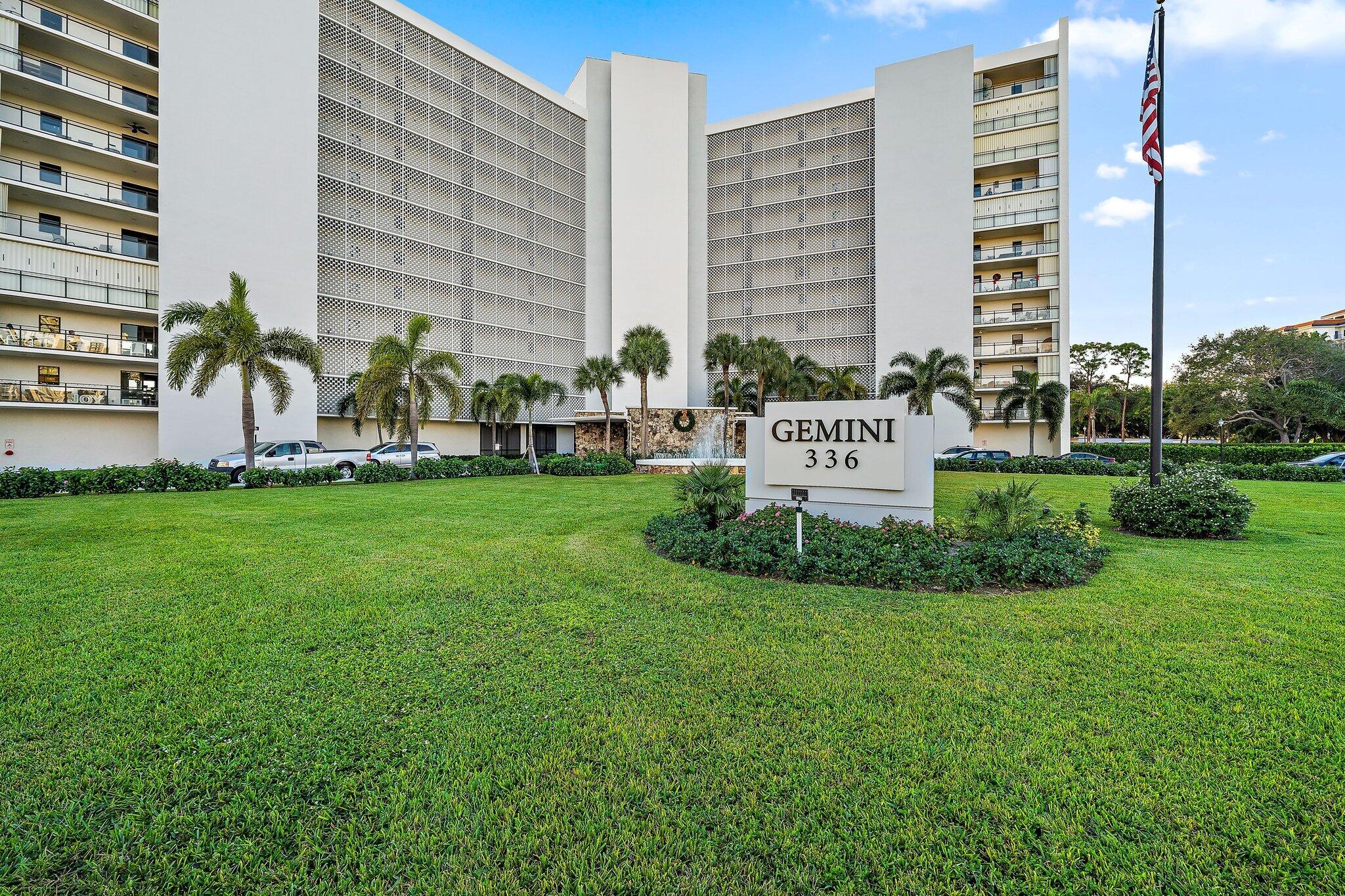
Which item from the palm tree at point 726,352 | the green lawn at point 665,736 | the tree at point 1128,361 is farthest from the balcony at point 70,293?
the tree at point 1128,361

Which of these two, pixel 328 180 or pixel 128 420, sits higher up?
pixel 328 180

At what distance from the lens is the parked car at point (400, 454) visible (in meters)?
24.0

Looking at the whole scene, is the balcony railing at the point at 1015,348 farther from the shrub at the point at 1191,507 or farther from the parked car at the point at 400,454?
the parked car at the point at 400,454

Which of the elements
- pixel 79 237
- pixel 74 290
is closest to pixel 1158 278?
pixel 74 290

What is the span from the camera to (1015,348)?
124ft

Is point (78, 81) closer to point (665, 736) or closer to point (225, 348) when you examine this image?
point (225, 348)

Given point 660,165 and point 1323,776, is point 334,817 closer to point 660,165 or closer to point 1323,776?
point 1323,776

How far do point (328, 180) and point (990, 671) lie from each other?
37269 millimetres

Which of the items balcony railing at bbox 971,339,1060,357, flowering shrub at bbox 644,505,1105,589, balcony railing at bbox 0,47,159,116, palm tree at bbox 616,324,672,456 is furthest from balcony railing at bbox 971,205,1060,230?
balcony railing at bbox 0,47,159,116

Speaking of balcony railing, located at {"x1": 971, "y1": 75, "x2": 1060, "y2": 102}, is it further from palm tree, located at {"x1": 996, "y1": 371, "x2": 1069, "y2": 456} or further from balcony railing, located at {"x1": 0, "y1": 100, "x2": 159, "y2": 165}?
balcony railing, located at {"x1": 0, "y1": 100, "x2": 159, "y2": 165}

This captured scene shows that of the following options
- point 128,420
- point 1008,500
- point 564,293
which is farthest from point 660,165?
point 1008,500

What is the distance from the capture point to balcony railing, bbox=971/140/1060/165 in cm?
3681

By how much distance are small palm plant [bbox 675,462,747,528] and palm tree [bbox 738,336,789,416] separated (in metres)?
25.5

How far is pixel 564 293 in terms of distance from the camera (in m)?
Result: 42.4
